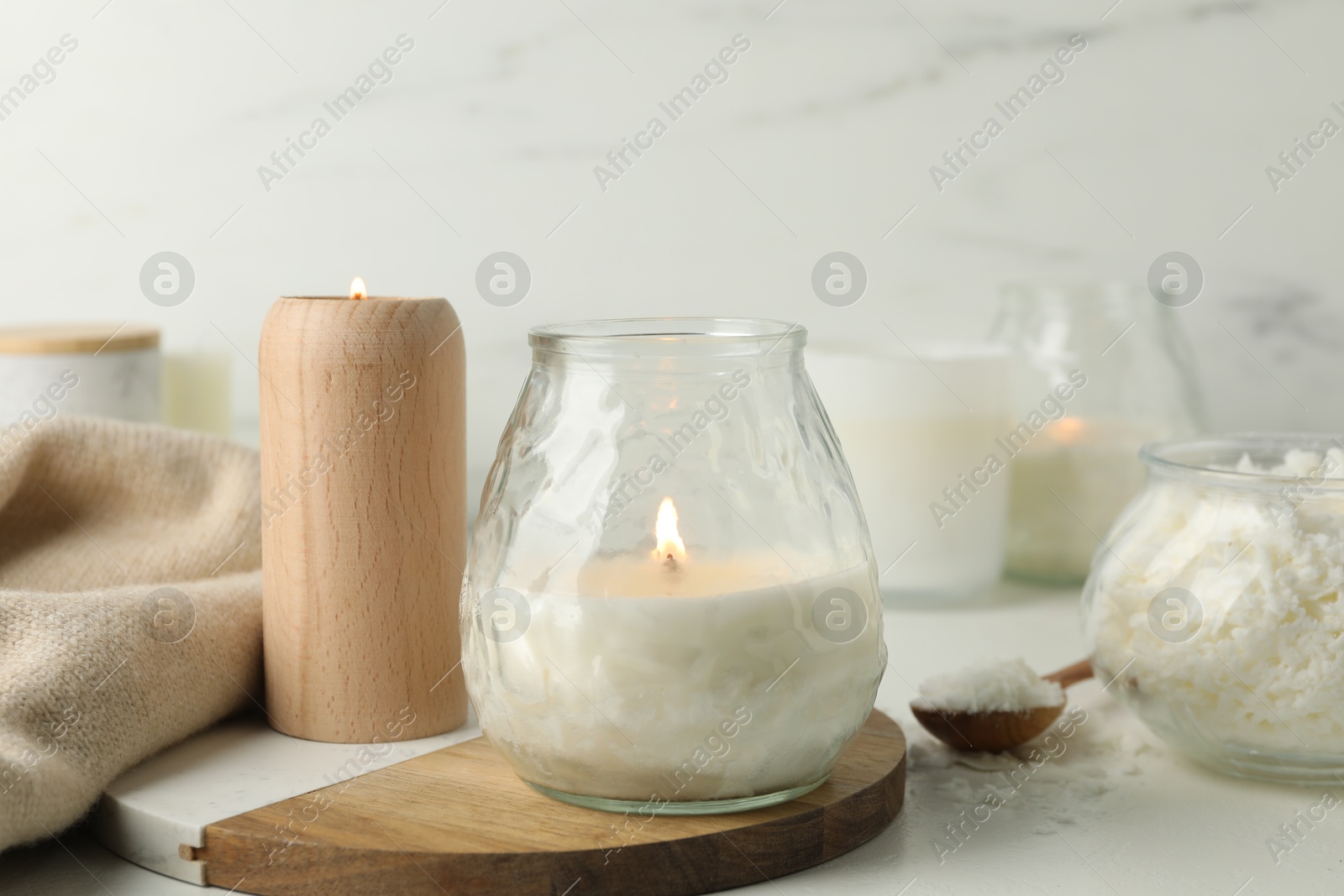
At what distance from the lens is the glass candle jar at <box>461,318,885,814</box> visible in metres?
0.39

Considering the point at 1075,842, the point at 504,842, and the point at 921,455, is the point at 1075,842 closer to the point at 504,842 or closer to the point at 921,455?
the point at 504,842

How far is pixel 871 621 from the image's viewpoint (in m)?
0.42

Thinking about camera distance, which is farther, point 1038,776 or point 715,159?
point 715,159

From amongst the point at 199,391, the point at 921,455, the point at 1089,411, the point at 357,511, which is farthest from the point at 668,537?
the point at 199,391

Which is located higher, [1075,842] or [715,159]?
[715,159]

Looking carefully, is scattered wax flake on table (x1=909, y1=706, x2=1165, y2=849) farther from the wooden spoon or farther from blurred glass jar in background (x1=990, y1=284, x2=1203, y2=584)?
blurred glass jar in background (x1=990, y1=284, x2=1203, y2=584)

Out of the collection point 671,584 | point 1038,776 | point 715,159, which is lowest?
point 1038,776

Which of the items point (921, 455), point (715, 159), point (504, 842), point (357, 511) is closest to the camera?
point (504, 842)

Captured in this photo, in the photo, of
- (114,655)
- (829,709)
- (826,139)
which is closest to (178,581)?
(114,655)

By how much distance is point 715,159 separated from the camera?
34.7 inches

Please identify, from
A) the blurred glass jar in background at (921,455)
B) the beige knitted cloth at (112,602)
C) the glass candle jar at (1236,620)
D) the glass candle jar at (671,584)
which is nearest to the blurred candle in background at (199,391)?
the beige knitted cloth at (112,602)

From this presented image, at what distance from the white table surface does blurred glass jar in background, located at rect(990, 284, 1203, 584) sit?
261mm

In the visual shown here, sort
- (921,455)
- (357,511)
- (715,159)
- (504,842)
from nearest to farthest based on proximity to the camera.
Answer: (504,842), (357,511), (921,455), (715,159)

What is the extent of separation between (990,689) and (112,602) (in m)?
0.35
